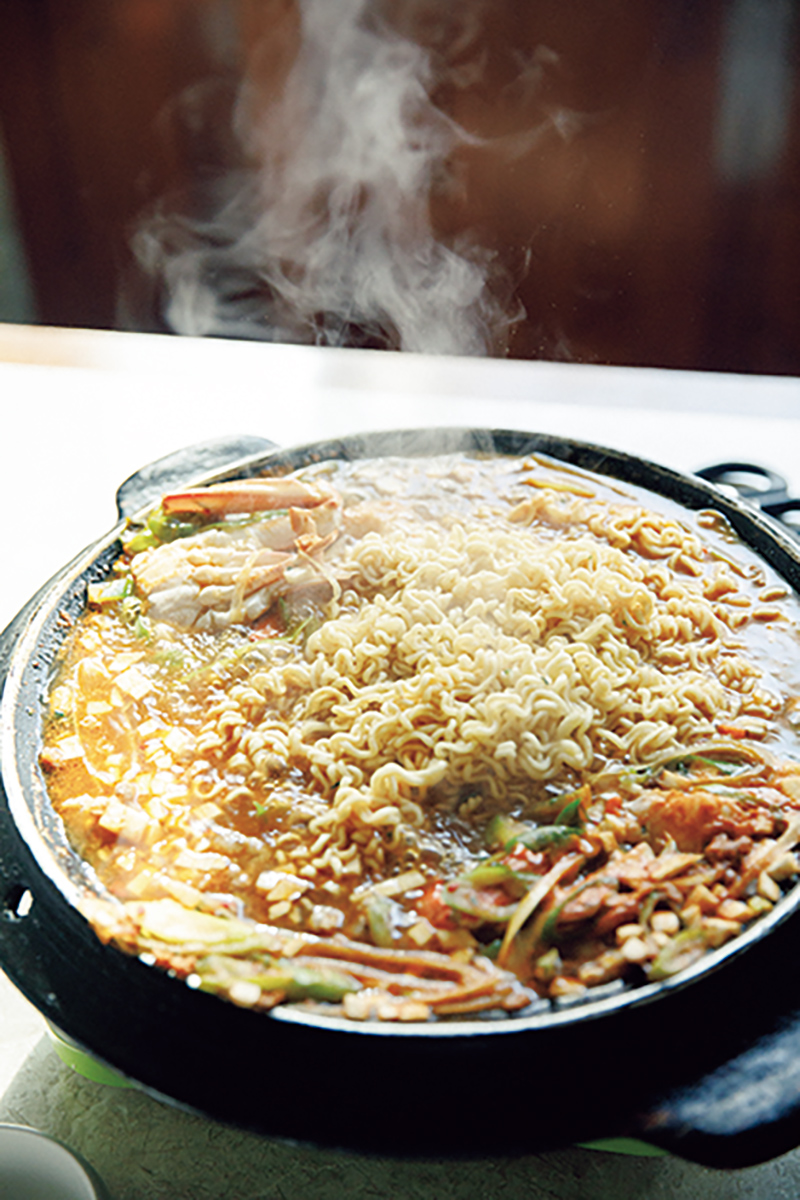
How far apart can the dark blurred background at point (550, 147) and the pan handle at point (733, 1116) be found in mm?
4059

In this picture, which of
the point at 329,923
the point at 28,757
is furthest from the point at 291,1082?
the point at 28,757

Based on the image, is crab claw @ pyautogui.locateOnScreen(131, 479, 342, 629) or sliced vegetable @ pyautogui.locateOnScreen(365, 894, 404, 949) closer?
sliced vegetable @ pyautogui.locateOnScreen(365, 894, 404, 949)

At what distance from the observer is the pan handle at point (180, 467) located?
7.67 feet

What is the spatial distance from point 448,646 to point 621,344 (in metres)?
3.48

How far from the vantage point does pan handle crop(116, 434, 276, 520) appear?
2338 millimetres

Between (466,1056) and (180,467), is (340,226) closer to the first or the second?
(180,467)

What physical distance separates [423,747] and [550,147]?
3668 millimetres

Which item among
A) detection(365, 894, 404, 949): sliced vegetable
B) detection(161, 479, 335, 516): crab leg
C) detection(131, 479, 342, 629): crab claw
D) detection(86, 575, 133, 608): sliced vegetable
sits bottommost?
detection(365, 894, 404, 949): sliced vegetable

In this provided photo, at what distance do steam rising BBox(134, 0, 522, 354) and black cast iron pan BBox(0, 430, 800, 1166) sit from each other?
2.58 meters

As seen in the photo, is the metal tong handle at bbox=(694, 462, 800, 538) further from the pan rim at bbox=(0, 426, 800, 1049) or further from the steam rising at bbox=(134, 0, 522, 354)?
the steam rising at bbox=(134, 0, 522, 354)

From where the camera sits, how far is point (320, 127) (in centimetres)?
424

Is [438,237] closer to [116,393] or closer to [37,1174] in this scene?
[116,393]

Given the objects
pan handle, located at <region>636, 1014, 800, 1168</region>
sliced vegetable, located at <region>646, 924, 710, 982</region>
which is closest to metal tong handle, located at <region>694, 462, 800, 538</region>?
sliced vegetable, located at <region>646, 924, 710, 982</region>

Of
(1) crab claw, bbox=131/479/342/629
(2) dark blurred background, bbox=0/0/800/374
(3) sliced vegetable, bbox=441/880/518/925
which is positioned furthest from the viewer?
(2) dark blurred background, bbox=0/0/800/374
